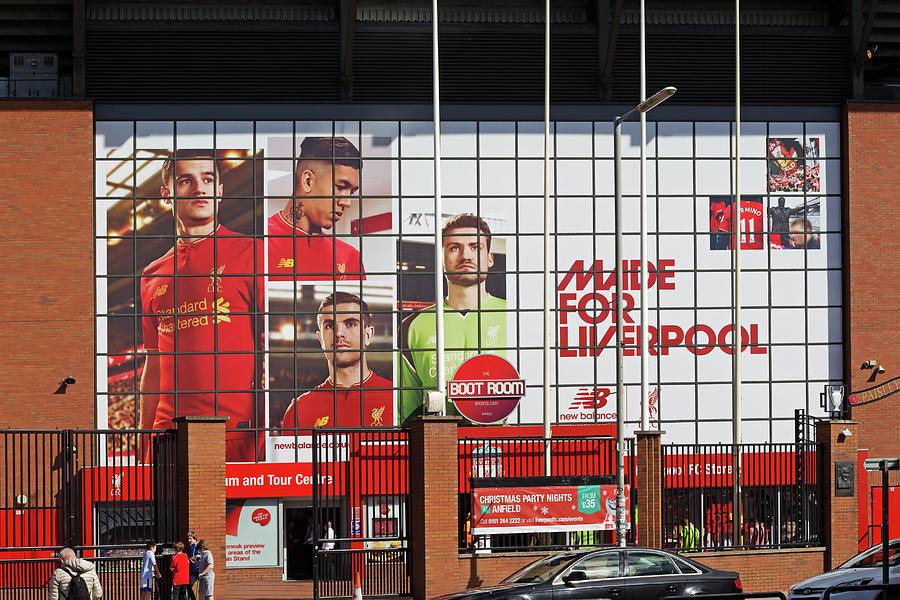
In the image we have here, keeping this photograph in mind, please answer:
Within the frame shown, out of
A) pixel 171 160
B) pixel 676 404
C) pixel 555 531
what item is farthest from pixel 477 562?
pixel 171 160

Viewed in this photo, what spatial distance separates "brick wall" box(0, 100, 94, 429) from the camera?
124 feet

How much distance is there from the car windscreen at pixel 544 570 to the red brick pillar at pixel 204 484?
6246mm

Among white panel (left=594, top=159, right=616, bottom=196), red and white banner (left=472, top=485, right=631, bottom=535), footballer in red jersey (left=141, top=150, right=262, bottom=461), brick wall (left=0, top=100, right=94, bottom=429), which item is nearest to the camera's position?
red and white banner (left=472, top=485, right=631, bottom=535)

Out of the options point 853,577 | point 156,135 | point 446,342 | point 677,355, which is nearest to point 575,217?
point 677,355

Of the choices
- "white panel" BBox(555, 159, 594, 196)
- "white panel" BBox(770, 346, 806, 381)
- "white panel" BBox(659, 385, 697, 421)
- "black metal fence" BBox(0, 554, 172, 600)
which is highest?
"white panel" BBox(555, 159, 594, 196)

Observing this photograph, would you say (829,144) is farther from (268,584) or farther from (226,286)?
(268,584)

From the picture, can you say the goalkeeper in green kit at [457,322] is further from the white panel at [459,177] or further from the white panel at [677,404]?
the white panel at [677,404]

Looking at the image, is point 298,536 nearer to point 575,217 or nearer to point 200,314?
point 200,314

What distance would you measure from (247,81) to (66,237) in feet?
24.0

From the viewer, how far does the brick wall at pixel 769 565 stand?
2542cm

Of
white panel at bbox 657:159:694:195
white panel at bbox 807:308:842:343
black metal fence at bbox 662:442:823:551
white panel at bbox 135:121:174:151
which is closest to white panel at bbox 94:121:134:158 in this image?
white panel at bbox 135:121:174:151

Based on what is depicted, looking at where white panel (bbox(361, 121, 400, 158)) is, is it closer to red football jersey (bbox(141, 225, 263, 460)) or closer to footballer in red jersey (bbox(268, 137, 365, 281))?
footballer in red jersey (bbox(268, 137, 365, 281))

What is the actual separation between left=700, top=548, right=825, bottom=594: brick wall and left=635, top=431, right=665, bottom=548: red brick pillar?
1070 millimetres

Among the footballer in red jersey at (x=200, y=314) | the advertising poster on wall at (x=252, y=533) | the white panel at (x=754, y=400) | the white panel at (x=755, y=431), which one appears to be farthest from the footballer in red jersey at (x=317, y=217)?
the white panel at (x=755, y=431)
